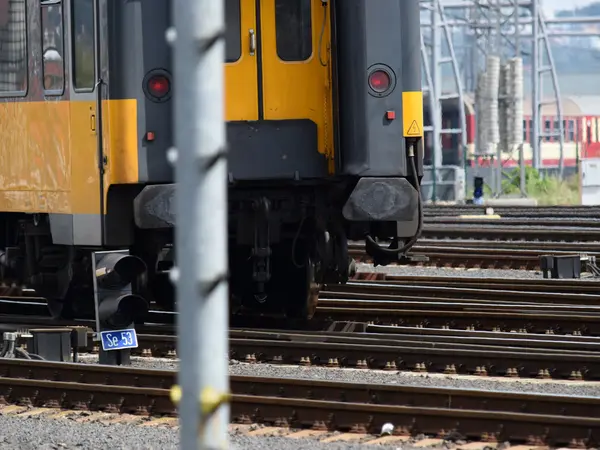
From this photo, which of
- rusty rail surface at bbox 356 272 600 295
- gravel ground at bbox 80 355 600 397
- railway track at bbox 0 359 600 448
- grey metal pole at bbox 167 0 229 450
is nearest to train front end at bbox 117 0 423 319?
gravel ground at bbox 80 355 600 397

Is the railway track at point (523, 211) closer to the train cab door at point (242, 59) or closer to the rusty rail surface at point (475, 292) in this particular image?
the rusty rail surface at point (475, 292)

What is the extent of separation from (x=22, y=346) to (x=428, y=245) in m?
8.64

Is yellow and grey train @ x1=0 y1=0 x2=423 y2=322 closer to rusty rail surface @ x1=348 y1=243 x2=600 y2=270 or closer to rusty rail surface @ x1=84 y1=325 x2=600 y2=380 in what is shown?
rusty rail surface @ x1=84 y1=325 x2=600 y2=380

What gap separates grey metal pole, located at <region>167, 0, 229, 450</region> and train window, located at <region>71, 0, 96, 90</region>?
7.01m

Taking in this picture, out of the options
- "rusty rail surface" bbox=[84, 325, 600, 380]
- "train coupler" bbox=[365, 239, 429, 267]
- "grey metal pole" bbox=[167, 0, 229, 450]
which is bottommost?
"rusty rail surface" bbox=[84, 325, 600, 380]

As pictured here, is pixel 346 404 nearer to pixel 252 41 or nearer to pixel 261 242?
pixel 261 242

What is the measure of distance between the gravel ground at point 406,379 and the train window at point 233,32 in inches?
90.6

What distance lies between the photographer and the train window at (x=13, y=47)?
1027cm

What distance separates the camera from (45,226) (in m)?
10.5

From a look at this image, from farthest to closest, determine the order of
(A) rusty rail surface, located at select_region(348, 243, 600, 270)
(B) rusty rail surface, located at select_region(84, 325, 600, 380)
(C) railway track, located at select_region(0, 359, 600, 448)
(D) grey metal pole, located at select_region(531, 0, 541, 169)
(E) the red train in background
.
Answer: (E) the red train in background → (D) grey metal pole, located at select_region(531, 0, 541, 169) → (A) rusty rail surface, located at select_region(348, 243, 600, 270) → (B) rusty rail surface, located at select_region(84, 325, 600, 380) → (C) railway track, located at select_region(0, 359, 600, 448)

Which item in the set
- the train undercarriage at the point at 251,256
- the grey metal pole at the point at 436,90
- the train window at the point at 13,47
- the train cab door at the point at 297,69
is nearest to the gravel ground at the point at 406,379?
the train undercarriage at the point at 251,256

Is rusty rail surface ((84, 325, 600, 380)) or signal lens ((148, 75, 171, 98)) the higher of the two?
signal lens ((148, 75, 171, 98))

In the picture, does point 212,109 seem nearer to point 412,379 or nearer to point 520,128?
point 412,379

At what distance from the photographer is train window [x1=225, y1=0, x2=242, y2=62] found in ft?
32.0
